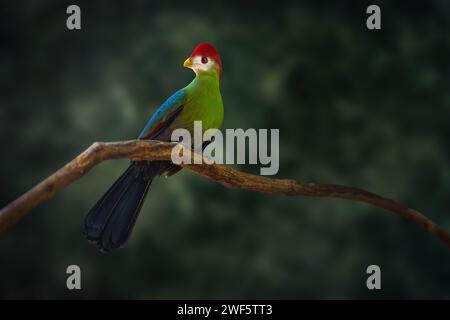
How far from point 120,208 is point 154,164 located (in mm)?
275

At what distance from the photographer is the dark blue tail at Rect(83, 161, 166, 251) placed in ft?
9.16

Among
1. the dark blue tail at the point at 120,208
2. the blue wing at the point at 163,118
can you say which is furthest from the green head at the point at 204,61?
the dark blue tail at the point at 120,208

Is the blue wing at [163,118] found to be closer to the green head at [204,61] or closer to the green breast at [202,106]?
the green breast at [202,106]

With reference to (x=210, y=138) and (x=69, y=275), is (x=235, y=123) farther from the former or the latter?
(x=69, y=275)

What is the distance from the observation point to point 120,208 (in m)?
2.86

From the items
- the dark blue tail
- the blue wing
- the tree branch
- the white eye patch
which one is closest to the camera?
the tree branch

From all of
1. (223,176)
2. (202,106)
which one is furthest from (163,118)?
(223,176)

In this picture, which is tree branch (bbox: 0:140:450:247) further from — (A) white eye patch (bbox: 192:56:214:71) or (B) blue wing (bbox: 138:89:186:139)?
(A) white eye patch (bbox: 192:56:214:71)

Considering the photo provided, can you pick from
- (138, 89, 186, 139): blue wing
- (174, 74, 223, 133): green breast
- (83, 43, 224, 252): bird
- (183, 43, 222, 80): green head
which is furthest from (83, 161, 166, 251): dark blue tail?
(183, 43, 222, 80): green head

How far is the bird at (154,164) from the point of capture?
9.23 ft

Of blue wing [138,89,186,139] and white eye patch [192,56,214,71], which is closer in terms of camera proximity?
blue wing [138,89,186,139]

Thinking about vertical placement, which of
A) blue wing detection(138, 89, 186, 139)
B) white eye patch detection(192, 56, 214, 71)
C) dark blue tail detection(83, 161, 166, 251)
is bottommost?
dark blue tail detection(83, 161, 166, 251)

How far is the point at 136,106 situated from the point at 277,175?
3.66ft

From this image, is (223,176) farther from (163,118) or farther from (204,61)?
(204,61)
